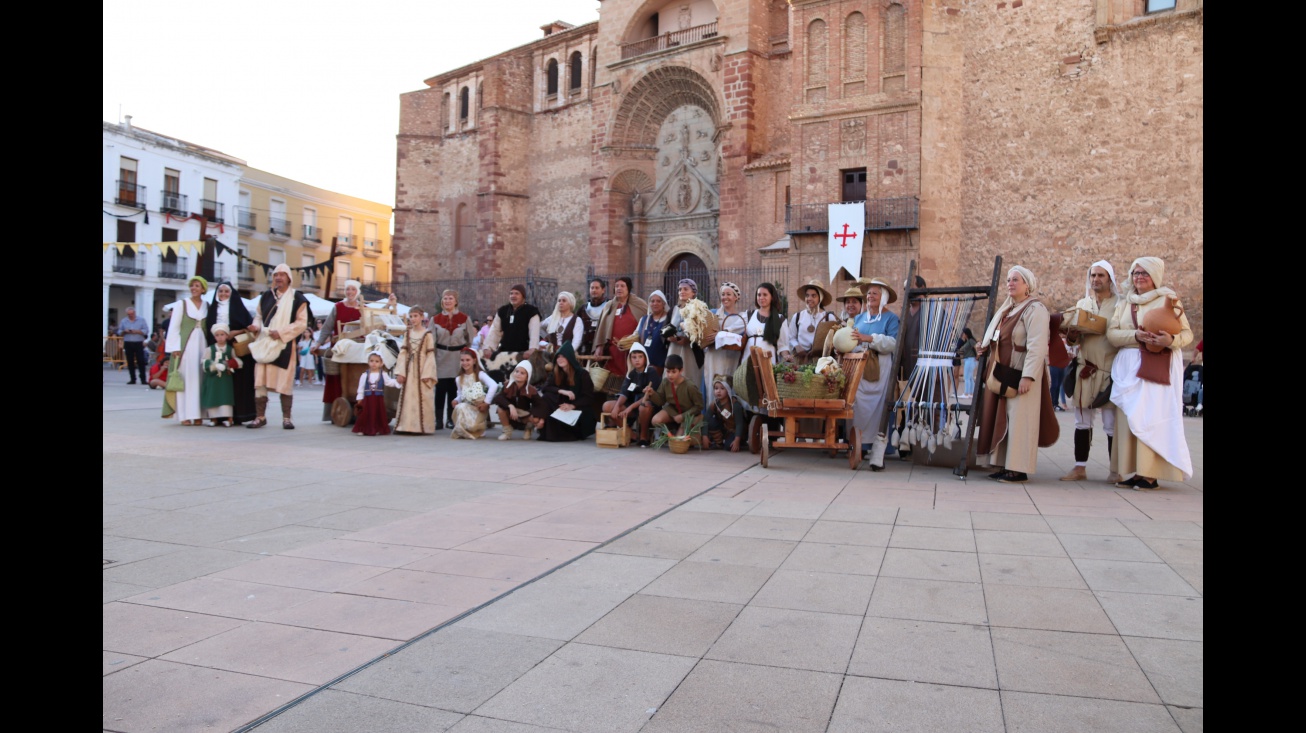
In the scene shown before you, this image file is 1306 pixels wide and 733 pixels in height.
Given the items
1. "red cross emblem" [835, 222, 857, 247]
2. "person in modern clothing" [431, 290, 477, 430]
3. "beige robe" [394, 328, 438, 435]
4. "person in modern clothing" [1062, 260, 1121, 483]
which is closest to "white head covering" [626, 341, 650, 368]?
"person in modern clothing" [431, 290, 477, 430]

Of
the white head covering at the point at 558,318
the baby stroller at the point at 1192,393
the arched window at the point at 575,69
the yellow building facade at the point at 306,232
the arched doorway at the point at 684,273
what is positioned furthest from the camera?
the yellow building facade at the point at 306,232

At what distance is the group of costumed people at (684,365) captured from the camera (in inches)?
284

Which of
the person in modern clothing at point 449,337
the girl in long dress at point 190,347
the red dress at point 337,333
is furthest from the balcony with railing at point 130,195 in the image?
the person in modern clothing at point 449,337

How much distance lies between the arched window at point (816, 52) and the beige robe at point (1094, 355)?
1604 centimetres

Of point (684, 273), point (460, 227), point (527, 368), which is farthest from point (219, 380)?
point (460, 227)

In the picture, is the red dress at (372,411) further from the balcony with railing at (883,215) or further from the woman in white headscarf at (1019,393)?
the balcony with railing at (883,215)

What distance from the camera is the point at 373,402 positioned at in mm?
10578

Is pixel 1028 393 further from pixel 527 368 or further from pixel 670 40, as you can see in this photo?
pixel 670 40

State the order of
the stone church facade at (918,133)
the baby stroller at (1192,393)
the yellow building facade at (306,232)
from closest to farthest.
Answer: the baby stroller at (1192,393) < the stone church facade at (918,133) < the yellow building facade at (306,232)

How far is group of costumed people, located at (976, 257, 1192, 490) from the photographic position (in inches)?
275

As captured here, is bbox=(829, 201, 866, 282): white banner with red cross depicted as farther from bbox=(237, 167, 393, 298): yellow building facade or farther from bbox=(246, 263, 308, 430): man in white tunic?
bbox=(237, 167, 393, 298): yellow building facade

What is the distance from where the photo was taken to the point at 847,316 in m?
9.18
